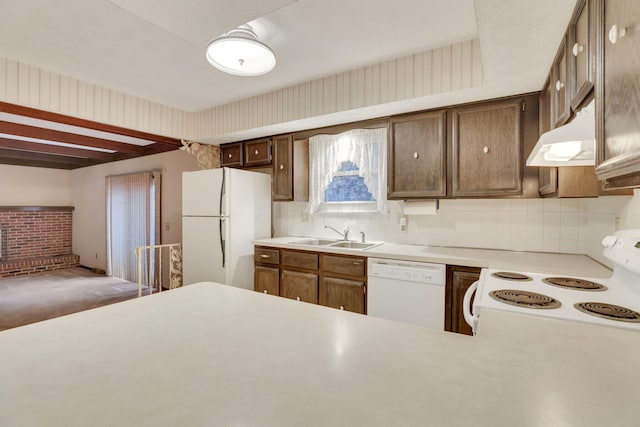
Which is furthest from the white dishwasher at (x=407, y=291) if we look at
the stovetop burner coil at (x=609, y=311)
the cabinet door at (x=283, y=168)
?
the cabinet door at (x=283, y=168)

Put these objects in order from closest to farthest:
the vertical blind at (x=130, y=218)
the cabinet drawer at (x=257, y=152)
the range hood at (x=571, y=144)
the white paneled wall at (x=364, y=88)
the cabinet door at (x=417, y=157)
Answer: the range hood at (x=571, y=144) < the white paneled wall at (x=364, y=88) < the cabinet door at (x=417, y=157) < the cabinet drawer at (x=257, y=152) < the vertical blind at (x=130, y=218)

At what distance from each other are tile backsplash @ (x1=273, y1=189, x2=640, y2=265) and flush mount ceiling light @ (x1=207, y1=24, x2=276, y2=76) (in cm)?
182

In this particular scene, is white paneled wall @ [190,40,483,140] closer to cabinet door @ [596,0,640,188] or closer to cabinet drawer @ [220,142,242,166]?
cabinet drawer @ [220,142,242,166]

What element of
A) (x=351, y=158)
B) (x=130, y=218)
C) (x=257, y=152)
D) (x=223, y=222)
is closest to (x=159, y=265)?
(x=223, y=222)

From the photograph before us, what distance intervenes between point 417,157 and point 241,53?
5.46ft

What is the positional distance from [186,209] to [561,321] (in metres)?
3.60

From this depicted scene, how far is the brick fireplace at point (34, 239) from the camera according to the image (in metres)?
5.95

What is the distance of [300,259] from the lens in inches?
117

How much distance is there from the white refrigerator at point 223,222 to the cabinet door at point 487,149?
7.09ft

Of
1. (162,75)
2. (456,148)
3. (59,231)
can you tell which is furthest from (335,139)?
(59,231)

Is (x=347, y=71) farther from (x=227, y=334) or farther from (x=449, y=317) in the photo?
(x=227, y=334)

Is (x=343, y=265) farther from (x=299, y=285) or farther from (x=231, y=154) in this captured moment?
(x=231, y=154)

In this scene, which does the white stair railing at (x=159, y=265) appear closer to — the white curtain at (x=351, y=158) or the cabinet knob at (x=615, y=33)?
the white curtain at (x=351, y=158)

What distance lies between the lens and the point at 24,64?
2.50 m
